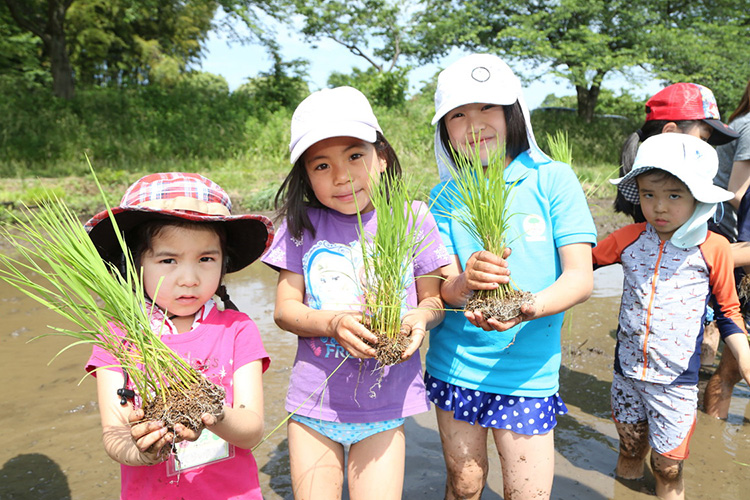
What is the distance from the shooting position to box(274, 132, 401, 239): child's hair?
1.97m

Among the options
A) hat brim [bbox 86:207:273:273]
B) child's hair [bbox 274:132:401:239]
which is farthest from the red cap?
hat brim [bbox 86:207:273:273]

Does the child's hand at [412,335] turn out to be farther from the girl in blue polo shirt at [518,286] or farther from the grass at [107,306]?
the grass at [107,306]

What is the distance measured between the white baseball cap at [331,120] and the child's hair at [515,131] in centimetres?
48

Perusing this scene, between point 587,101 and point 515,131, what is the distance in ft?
63.8

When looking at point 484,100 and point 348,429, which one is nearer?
point 348,429

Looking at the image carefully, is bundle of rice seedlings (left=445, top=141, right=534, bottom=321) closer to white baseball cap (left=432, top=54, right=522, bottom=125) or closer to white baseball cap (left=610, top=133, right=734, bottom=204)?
white baseball cap (left=432, top=54, right=522, bottom=125)

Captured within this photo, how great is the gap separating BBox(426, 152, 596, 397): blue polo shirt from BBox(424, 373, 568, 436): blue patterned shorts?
0.03 m

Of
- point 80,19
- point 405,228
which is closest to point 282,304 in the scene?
point 405,228

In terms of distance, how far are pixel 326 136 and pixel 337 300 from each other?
1.86 ft

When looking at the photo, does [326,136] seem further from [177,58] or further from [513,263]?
[177,58]

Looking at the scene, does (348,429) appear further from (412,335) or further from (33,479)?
(33,479)

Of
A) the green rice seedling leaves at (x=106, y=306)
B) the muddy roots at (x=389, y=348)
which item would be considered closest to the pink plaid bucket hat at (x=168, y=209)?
the green rice seedling leaves at (x=106, y=306)

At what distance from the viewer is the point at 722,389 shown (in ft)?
11.2

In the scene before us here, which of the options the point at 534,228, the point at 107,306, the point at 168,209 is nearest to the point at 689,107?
the point at 534,228
